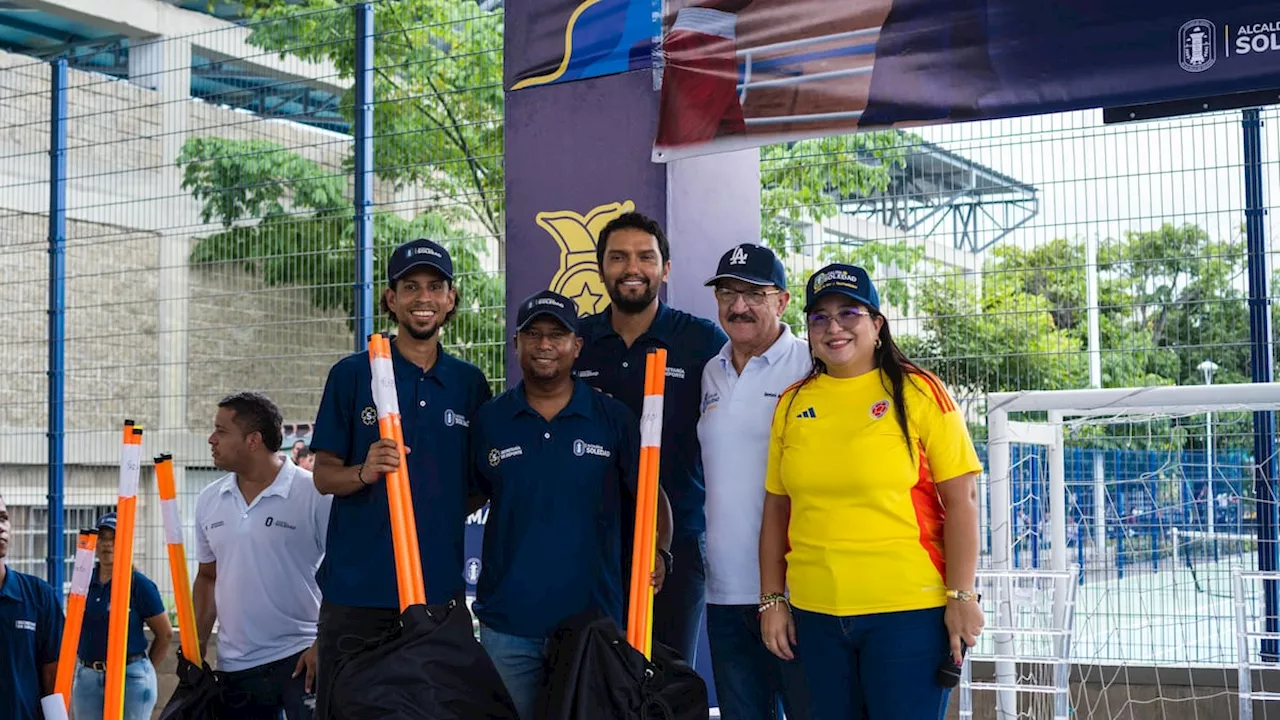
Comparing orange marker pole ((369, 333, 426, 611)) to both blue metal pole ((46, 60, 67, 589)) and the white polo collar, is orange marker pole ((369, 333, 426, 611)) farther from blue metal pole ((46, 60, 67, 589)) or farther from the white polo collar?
blue metal pole ((46, 60, 67, 589))

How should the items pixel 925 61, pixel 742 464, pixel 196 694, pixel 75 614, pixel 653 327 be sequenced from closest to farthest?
pixel 742 464 → pixel 653 327 → pixel 75 614 → pixel 196 694 → pixel 925 61

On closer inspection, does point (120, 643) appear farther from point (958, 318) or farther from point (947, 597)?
point (958, 318)

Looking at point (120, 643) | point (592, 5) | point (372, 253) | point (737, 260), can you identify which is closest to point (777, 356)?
point (737, 260)

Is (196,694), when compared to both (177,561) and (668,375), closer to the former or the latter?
(177,561)

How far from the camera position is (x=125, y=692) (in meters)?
6.54

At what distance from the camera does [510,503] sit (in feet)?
12.9

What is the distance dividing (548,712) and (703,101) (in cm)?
248

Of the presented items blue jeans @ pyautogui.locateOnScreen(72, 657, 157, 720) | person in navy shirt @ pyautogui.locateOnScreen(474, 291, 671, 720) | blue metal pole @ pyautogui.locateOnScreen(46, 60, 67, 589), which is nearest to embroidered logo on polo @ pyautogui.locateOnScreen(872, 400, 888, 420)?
person in navy shirt @ pyautogui.locateOnScreen(474, 291, 671, 720)

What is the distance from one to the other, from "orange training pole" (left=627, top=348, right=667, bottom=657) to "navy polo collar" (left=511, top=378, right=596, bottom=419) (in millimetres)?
188

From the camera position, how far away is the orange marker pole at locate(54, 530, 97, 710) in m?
4.59

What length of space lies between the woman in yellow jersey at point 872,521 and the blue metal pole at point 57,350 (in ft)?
18.3

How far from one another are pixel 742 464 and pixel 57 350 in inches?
211

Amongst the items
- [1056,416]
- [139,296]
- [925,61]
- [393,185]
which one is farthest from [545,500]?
[139,296]

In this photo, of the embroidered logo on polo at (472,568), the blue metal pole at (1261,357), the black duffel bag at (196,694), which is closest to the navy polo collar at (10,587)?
the black duffel bag at (196,694)
